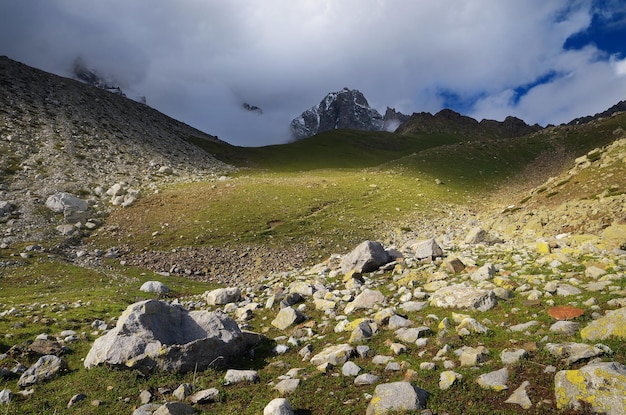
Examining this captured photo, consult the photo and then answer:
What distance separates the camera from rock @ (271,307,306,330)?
53.8 feet

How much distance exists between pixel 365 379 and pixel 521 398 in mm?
3855

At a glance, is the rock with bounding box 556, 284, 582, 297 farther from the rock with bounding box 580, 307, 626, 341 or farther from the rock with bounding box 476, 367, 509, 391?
the rock with bounding box 476, 367, 509, 391

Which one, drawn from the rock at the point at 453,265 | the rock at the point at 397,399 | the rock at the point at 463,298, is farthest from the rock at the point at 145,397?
the rock at the point at 453,265

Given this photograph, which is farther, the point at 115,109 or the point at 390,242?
the point at 115,109

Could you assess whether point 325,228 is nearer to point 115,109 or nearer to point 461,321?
point 461,321

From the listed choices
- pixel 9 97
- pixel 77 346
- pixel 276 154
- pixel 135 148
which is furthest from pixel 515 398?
pixel 276 154

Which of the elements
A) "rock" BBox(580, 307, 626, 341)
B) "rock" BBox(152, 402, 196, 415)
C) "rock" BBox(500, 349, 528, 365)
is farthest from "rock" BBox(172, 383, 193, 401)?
"rock" BBox(580, 307, 626, 341)

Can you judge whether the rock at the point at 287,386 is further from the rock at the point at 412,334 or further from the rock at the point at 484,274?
the rock at the point at 484,274

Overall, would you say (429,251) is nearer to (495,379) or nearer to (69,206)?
(495,379)

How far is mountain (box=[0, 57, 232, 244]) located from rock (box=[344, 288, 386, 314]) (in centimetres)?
3793

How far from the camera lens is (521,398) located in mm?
8250

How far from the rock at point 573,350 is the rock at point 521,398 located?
62.0 inches

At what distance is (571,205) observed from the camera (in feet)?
95.2

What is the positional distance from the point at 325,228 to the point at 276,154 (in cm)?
9387
